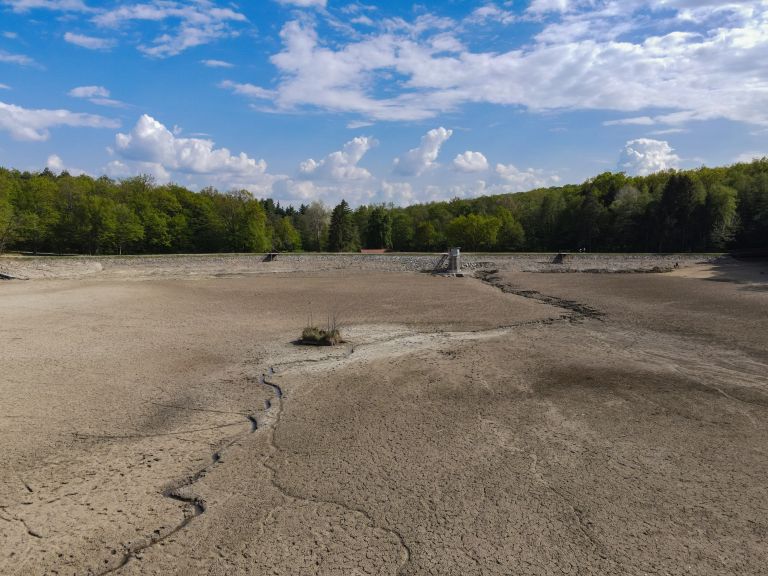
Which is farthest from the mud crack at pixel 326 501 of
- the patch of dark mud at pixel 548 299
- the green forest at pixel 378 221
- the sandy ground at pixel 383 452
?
the green forest at pixel 378 221

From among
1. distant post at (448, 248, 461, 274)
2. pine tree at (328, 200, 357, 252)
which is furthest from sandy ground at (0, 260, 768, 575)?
pine tree at (328, 200, 357, 252)

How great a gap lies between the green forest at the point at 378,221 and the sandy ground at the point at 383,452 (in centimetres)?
4086

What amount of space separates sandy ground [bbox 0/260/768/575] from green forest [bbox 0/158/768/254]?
40.9 m

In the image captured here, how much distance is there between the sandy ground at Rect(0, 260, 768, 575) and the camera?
465cm

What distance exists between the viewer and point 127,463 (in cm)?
626

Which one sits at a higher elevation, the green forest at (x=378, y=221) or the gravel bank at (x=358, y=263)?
the green forest at (x=378, y=221)

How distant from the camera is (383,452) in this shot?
22.0 ft

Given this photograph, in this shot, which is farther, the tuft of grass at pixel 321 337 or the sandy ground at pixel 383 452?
the tuft of grass at pixel 321 337

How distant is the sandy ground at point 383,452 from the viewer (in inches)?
183

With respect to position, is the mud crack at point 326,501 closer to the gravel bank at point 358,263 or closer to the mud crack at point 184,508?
the mud crack at point 184,508

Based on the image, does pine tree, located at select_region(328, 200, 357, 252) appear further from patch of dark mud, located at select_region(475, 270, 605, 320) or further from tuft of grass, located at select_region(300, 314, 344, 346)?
tuft of grass, located at select_region(300, 314, 344, 346)

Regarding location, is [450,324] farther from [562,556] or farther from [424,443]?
[562,556]

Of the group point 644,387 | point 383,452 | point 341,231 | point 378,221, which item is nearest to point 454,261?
point 644,387

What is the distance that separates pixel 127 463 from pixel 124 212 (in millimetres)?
50872
